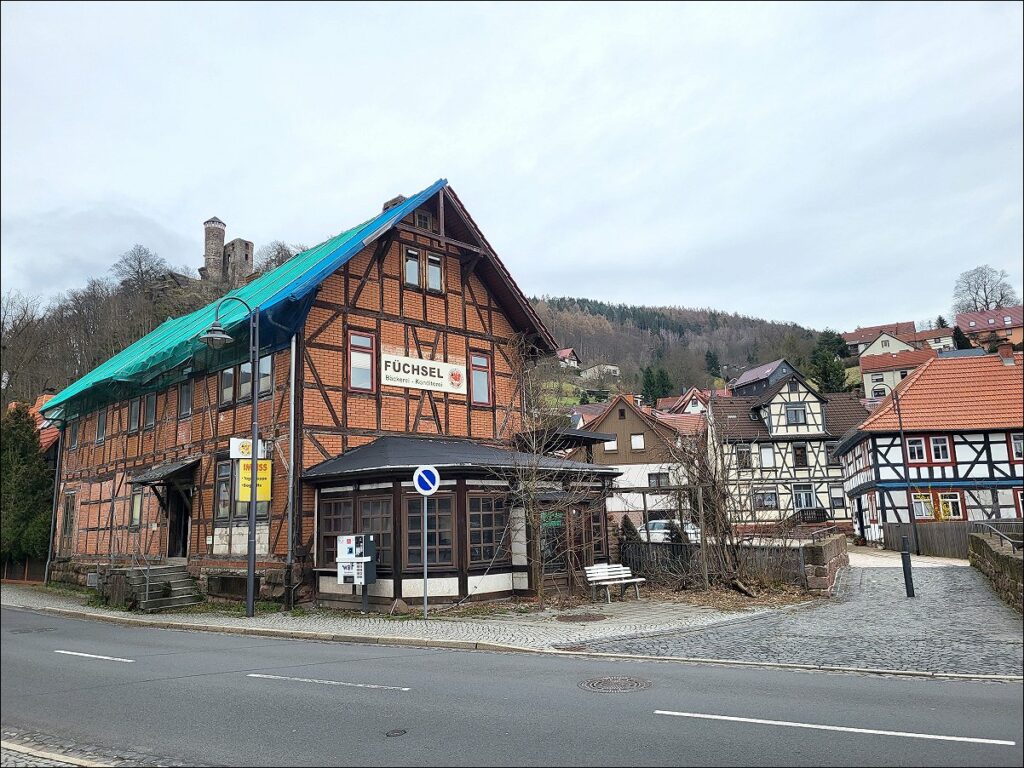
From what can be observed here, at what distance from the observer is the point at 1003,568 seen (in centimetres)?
1354

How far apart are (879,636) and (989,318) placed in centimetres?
10721

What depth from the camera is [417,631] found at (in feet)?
46.8

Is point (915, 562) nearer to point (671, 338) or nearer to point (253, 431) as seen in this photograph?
point (253, 431)

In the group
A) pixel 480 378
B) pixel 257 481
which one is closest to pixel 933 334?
pixel 480 378

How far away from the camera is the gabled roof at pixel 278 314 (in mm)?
20078

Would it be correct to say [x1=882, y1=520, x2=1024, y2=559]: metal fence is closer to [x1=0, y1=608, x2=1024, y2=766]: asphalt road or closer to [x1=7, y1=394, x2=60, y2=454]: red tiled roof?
[x1=0, y1=608, x2=1024, y2=766]: asphalt road

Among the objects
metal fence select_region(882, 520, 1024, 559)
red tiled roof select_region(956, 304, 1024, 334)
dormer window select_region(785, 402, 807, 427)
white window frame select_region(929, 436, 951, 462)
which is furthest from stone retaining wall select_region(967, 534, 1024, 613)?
red tiled roof select_region(956, 304, 1024, 334)

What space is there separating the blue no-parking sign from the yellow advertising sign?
514 centimetres

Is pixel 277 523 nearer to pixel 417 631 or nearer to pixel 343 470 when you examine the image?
pixel 343 470

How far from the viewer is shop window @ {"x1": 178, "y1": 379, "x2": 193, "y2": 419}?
25.2 metres

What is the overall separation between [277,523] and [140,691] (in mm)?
10933

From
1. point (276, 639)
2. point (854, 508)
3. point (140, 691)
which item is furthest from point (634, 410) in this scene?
point (140, 691)

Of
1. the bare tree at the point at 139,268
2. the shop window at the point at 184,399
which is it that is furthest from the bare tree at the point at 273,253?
the shop window at the point at 184,399

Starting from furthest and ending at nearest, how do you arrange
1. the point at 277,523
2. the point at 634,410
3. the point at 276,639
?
1. the point at 634,410
2. the point at 277,523
3. the point at 276,639
